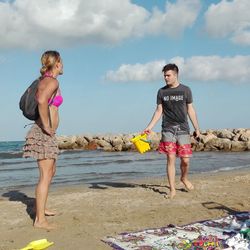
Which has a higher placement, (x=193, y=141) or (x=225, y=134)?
(x=225, y=134)

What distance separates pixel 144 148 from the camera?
6.57m

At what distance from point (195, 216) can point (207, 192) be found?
1.83 metres

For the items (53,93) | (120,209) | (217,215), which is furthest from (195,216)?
(53,93)

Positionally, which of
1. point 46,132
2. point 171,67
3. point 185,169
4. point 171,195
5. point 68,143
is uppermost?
point 171,67

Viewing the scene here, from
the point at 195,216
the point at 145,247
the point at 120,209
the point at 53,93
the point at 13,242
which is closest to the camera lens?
the point at 145,247

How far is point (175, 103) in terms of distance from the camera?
253 inches

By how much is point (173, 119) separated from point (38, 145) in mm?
2514

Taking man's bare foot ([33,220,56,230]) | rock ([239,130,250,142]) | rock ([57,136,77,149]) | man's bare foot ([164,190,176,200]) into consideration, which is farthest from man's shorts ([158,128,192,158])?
rock ([57,136,77,149])

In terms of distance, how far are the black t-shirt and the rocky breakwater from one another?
1581 centimetres

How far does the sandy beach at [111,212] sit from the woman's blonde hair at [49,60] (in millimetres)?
1800

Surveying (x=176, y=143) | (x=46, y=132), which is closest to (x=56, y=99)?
(x=46, y=132)

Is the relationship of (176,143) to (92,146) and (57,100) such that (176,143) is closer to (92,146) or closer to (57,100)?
(57,100)

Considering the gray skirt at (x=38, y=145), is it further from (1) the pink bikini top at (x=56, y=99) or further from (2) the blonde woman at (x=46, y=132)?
(1) the pink bikini top at (x=56, y=99)

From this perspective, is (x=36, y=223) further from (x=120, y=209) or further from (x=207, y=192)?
(x=207, y=192)
